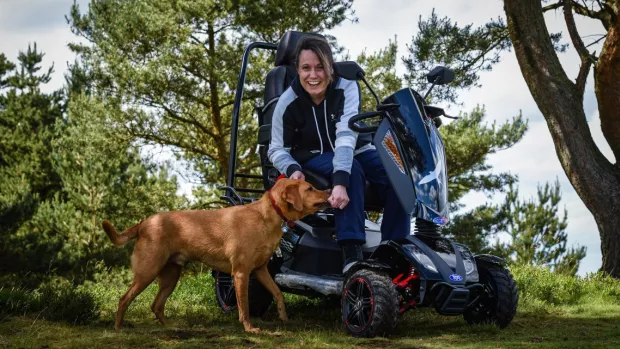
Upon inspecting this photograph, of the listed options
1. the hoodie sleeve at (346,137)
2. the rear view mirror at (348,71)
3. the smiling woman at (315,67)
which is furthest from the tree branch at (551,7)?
the smiling woman at (315,67)

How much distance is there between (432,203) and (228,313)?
6.73 ft

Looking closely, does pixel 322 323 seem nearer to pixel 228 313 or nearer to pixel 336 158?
pixel 228 313

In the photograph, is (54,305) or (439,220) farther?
(54,305)

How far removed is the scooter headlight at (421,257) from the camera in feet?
14.7

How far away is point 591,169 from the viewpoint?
9922mm

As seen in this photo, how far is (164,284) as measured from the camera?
5266 millimetres

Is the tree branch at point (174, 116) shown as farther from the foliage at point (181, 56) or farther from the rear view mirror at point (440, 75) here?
the rear view mirror at point (440, 75)

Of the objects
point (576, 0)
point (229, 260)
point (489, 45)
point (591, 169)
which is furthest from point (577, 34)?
point (229, 260)

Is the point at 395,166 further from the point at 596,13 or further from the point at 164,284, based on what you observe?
the point at 596,13

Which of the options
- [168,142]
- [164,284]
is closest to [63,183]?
[168,142]

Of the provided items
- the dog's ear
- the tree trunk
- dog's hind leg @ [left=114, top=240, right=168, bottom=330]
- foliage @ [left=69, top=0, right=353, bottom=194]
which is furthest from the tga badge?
foliage @ [left=69, top=0, right=353, bottom=194]

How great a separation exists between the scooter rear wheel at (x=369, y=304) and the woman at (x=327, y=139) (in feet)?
0.75

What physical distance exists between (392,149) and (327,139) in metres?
0.59

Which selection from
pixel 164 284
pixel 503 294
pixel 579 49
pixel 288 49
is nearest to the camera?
pixel 503 294
